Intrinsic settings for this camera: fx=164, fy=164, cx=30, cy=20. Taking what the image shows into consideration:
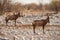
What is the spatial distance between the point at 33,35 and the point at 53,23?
337 mm

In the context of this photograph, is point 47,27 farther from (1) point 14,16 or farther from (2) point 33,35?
(1) point 14,16

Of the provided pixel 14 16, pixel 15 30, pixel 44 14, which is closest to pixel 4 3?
pixel 14 16

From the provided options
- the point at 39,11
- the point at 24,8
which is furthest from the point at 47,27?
the point at 24,8

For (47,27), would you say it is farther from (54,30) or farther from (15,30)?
(15,30)

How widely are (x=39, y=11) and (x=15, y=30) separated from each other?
17.8 inches

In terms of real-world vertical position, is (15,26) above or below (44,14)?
below

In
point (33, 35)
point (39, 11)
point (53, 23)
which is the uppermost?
point (39, 11)

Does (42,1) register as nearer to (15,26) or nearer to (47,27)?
(47,27)

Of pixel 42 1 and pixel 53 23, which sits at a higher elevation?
pixel 42 1

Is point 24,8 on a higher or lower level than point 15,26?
higher

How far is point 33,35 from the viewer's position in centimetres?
238

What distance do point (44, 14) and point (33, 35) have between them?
0.34m

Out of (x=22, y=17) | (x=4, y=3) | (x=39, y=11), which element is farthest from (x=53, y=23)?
(x=4, y=3)

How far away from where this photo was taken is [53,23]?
7.75 feet
